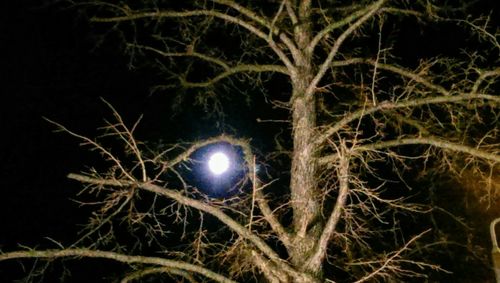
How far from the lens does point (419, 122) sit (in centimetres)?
1054

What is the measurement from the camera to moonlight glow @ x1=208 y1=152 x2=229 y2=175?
1023 cm

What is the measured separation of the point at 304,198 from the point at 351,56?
315 centimetres

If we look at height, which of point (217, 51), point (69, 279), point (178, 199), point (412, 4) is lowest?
point (69, 279)

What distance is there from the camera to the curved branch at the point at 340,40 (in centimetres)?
889

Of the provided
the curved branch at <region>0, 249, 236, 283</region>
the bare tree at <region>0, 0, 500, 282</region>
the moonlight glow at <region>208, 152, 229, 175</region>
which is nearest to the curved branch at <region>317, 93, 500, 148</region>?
the bare tree at <region>0, 0, 500, 282</region>

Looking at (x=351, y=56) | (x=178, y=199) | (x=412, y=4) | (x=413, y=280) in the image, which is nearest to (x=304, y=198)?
(x=178, y=199)

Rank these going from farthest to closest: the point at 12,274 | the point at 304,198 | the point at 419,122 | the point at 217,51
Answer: the point at 12,274, the point at 217,51, the point at 419,122, the point at 304,198

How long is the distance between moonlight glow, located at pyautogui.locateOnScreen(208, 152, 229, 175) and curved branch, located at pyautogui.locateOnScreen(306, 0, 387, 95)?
1.96 meters

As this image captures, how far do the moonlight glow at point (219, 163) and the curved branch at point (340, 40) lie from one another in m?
1.96

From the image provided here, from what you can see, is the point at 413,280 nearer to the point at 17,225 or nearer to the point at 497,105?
the point at 497,105

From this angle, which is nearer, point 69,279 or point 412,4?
point 412,4

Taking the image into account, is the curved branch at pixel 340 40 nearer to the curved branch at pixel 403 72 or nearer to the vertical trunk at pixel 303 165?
the vertical trunk at pixel 303 165

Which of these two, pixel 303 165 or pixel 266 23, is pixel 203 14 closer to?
pixel 266 23

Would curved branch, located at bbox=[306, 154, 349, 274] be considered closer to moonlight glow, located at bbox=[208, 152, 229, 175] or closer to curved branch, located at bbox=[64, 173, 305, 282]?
curved branch, located at bbox=[64, 173, 305, 282]
